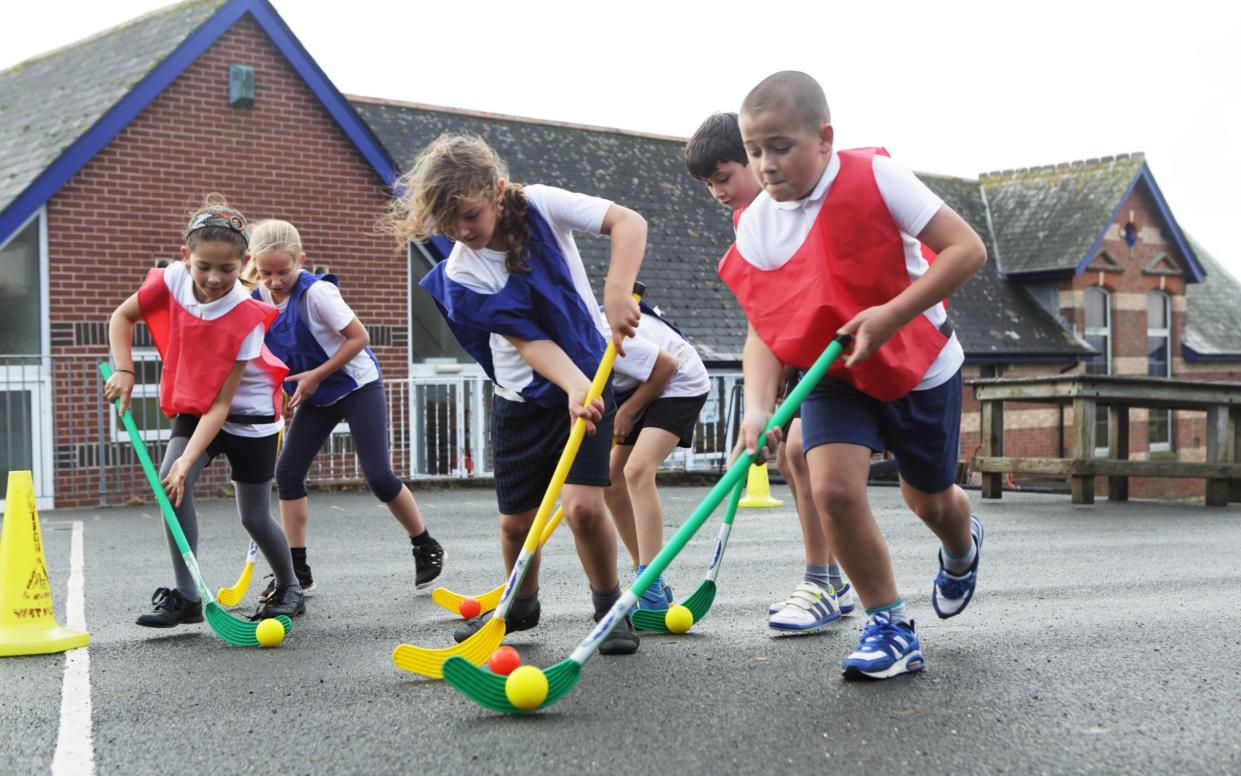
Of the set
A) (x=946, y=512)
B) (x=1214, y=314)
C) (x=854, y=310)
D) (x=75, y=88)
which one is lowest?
(x=946, y=512)

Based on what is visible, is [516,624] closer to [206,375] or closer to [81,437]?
[206,375]

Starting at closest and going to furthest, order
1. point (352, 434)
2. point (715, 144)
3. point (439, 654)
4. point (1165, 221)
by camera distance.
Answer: point (439, 654), point (715, 144), point (352, 434), point (1165, 221)

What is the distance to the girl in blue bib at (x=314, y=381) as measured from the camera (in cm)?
588

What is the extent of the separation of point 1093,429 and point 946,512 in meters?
8.56

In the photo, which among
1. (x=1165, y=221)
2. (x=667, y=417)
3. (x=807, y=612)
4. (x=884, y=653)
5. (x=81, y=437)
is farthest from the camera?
(x=1165, y=221)

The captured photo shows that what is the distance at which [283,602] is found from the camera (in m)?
5.50

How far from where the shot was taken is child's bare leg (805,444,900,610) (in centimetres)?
401

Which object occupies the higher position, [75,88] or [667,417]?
[75,88]

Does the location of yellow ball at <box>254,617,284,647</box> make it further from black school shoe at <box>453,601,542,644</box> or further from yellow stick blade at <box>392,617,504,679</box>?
yellow stick blade at <box>392,617,504,679</box>

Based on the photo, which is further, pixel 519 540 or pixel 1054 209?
pixel 1054 209

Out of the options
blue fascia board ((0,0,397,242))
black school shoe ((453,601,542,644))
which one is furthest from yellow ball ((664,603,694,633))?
blue fascia board ((0,0,397,242))

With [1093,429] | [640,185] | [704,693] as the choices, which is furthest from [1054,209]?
[704,693]

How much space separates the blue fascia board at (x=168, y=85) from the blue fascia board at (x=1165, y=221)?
15.1m

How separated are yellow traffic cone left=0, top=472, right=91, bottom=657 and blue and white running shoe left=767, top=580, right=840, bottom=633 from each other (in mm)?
2574
